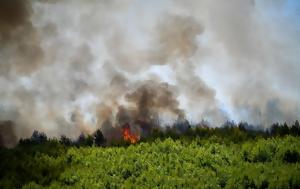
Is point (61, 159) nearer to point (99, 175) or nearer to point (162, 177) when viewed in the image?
point (99, 175)

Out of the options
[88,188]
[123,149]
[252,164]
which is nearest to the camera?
[88,188]

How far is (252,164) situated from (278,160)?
891mm

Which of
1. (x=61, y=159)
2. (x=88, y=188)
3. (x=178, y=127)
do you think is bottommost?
(x=88, y=188)

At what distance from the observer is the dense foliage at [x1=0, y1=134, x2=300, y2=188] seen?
1420cm

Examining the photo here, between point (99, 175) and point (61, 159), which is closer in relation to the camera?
point (99, 175)

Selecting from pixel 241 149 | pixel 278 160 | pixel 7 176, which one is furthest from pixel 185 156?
pixel 7 176

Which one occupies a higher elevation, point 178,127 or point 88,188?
point 178,127

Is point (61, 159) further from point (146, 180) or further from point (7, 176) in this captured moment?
point (146, 180)

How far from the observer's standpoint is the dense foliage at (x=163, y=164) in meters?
14.2

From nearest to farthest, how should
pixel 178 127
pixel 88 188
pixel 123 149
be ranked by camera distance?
pixel 88 188 → pixel 123 149 → pixel 178 127

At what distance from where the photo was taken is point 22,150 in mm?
19797

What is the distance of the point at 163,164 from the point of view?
1694 cm

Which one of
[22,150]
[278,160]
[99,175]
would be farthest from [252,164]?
[22,150]

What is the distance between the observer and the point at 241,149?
57.1 ft
